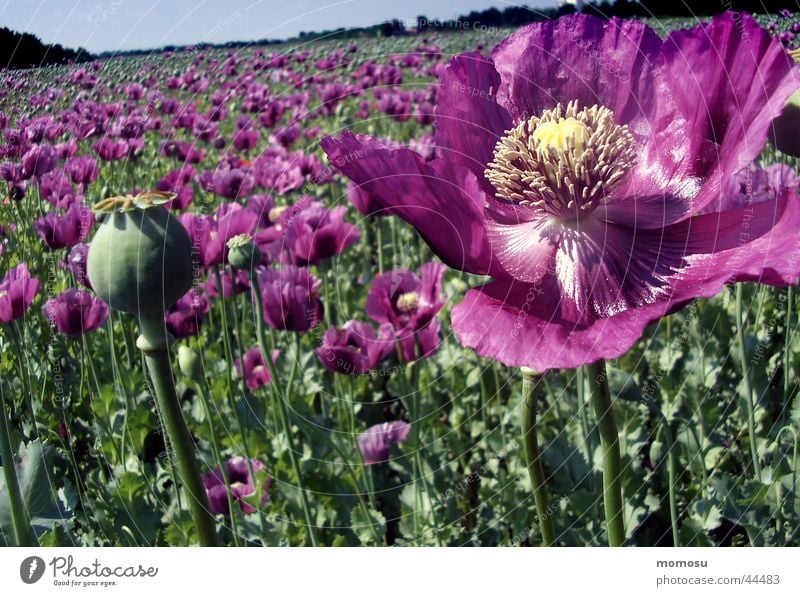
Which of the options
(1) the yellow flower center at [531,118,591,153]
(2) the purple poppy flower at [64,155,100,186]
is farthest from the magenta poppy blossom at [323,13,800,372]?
(2) the purple poppy flower at [64,155,100,186]

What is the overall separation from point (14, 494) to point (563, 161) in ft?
1.42

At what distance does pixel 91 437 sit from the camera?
32.7 inches

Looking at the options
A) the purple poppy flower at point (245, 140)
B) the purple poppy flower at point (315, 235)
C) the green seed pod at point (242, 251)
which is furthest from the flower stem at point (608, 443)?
the purple poppy flower at point (245, 140)

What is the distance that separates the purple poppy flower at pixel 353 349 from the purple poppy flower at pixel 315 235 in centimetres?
11

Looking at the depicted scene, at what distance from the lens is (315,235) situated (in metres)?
0.86

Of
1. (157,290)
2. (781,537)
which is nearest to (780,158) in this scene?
(781,537)

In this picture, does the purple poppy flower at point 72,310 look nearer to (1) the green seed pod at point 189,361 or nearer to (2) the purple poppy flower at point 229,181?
(1) the green seed pod at point 189,361

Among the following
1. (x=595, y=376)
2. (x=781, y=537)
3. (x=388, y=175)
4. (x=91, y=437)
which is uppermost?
(x=388, y=175)

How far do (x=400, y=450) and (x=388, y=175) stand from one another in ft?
1.57

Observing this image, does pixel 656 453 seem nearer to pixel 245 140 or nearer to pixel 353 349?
pixel 353 349

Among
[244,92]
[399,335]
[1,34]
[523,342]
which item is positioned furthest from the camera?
[244,92]

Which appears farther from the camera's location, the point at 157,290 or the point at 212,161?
the point at 212,161

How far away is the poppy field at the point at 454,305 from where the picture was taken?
1.37 ft

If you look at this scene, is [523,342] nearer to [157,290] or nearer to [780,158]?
[157,290]
